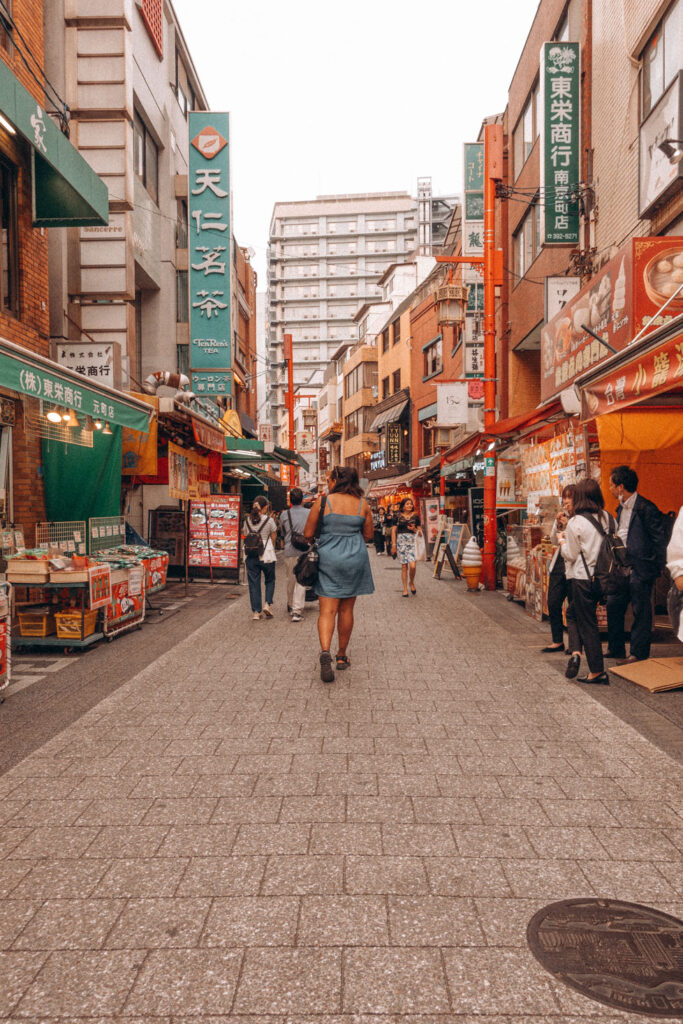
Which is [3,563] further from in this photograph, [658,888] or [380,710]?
[658,888]

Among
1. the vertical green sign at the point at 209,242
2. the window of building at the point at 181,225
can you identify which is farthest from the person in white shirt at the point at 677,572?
the window of building at the point at 181,225

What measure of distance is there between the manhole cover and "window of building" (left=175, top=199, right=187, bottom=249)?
21.6 metres

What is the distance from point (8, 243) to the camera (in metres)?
9.85

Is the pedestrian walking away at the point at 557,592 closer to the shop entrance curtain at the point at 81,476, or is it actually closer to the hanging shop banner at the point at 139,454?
the shop entrance curtain at the point at 81,476

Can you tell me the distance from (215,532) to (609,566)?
10.1 m

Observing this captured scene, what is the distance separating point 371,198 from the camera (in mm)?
80688

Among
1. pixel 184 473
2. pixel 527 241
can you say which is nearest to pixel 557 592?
pixel 184 473

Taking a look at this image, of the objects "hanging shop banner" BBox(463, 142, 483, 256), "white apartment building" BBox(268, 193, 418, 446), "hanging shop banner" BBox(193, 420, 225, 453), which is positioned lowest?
"hanging shop banner" BBox(193, 420, 225, 453)

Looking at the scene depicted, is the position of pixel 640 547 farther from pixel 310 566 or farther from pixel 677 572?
pixel 310 566

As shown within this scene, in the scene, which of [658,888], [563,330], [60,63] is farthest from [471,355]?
[658,888]

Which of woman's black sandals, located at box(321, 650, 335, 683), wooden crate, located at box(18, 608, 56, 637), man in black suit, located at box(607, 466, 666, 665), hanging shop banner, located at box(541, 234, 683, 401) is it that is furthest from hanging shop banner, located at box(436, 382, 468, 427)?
woman's black sandals, located at box(321, 650, 335, 683)

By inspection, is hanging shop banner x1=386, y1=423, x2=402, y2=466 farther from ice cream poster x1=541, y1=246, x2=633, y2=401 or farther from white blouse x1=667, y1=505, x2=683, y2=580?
white blouse x1=667, y1=505, x2=683, y2=580

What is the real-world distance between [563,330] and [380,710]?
862 cm

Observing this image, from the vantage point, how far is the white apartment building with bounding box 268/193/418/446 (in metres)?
80.7
